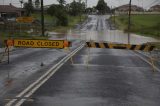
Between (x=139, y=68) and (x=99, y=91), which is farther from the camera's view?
(x=139, y=68)

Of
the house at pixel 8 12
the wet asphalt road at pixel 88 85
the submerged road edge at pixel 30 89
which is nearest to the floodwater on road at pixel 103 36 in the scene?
the wet asphalt road at pixel 88 85

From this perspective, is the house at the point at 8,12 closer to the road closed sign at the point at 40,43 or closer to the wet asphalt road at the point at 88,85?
the road closed sign at the point at 40,43

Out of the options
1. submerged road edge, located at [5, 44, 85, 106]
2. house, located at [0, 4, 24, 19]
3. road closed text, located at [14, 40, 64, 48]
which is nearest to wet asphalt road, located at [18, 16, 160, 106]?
submerged road edge, located at [5, 44, 85, 106]

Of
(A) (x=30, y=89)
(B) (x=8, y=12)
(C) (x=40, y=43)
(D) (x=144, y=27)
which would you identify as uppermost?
(B) (x=8, y=12)

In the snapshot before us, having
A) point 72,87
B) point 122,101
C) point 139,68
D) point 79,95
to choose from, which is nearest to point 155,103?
point 122,101

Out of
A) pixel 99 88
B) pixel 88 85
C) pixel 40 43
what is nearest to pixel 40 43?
pixel 40 43

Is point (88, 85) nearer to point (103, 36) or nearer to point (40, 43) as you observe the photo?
point (40, 43)

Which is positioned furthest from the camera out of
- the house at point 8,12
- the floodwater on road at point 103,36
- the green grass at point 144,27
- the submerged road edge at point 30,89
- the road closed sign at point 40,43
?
the house at point 8,12

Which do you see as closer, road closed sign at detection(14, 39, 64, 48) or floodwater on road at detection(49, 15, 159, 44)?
road closed sign at detection(14, 39, 64, 48)

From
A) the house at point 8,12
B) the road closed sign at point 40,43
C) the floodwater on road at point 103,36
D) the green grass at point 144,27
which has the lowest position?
the floodwater on road at point 103,36

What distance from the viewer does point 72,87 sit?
42.9ft

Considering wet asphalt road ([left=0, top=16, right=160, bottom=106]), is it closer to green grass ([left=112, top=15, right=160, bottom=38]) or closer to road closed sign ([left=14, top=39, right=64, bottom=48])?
road closed sign ([left=14, top=39, right=64, bottom=48])

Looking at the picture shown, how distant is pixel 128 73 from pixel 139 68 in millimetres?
2258

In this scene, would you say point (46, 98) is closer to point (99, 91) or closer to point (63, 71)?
point (99, 91)
